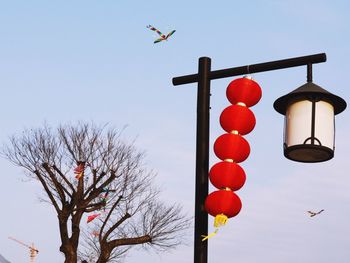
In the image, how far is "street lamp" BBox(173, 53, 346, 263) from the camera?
211 inches

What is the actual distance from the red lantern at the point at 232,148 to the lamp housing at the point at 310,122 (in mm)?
600

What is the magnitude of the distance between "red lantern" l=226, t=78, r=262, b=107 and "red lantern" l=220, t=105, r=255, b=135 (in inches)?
4.7

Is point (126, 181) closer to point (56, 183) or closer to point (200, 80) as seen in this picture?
point (56, 183)

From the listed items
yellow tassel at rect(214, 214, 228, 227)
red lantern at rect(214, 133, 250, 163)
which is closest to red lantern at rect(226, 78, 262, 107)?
red lantern at rect(214, 133, 250, 163)

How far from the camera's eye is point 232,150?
19.5ft

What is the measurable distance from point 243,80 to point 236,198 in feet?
4.39

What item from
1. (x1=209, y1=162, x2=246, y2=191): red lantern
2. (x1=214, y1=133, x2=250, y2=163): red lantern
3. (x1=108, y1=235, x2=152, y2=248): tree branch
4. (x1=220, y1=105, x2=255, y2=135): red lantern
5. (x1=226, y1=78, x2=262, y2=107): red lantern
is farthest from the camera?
(x1=108, y1=235, x2=152, y2=248): tree branch

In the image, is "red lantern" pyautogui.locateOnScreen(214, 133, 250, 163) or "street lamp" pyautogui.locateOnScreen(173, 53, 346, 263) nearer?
"street lamp" pyautogui.locateOnScreen(173, 53, 346, 263)

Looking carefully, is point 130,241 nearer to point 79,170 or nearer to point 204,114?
point 79,170

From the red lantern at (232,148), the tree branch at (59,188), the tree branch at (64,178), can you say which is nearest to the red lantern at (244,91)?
the red lantern at (232,148)

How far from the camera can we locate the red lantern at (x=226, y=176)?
230 inches

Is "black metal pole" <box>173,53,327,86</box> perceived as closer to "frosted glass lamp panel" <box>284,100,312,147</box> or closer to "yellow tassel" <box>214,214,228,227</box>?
"frosted glass lamp panel" <box>284,100,312,147</box>

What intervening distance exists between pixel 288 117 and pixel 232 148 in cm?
72

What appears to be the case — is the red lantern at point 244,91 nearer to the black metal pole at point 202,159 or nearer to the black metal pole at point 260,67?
the black metal pole at point 260,67
